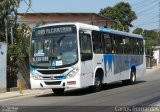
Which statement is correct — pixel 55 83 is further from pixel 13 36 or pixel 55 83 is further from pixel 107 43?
pixel 13 36

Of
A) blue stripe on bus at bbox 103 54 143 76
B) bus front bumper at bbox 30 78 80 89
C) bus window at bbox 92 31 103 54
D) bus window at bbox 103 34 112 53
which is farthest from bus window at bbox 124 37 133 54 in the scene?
bus front bumper at bbox 30 78 80 89

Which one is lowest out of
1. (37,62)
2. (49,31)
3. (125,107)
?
(125,107)

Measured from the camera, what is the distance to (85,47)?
66.4 ft

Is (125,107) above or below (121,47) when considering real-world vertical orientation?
below

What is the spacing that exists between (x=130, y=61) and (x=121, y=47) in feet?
5.57

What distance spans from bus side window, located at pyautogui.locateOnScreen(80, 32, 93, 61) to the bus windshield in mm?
406

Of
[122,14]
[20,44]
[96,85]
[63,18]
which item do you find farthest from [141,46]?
[122,14]

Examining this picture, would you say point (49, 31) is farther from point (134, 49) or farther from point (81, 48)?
point (134, 49)

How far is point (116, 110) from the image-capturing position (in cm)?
1373

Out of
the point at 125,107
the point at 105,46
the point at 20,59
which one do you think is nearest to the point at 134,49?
the point at 105,46

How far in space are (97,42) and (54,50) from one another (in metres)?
2.69

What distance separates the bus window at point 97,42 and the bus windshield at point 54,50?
1810mm

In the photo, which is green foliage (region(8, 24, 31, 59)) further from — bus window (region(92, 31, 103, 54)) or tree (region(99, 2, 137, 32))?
tree (region(99, 2, 137, 32))

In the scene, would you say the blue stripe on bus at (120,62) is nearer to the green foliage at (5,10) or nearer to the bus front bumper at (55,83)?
the bus front bumper at (55,83)
